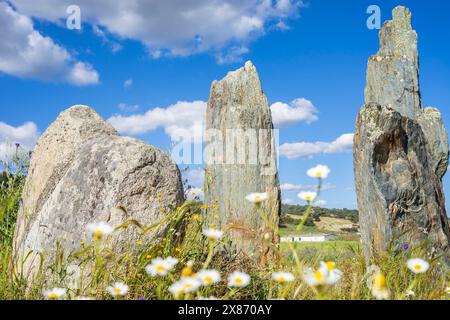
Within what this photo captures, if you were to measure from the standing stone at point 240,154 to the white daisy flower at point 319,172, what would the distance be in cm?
434

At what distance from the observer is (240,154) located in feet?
24.7

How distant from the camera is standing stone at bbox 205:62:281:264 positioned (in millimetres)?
7191

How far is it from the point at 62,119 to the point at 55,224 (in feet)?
6.13

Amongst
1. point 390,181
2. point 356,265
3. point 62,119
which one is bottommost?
point 356,265

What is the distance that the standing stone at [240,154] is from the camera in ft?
23.6

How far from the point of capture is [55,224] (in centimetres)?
451

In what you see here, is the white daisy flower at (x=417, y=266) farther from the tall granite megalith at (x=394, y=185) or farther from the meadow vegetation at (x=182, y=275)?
the tall granite megalith at (x=394, y=185)

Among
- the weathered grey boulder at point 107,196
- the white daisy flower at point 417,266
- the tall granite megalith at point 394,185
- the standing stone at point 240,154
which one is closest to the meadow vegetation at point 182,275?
the white daisy flower at point 417,266

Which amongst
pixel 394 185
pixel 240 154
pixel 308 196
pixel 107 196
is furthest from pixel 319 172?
pixel 240 154

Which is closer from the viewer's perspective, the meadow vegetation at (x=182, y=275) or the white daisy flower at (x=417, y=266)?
the white daisy flower at (x=417, y=266)

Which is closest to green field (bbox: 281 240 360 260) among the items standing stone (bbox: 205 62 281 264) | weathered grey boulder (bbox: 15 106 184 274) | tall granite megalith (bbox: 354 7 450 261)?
tall granite megalith (bbox: 354 7 450 261)
